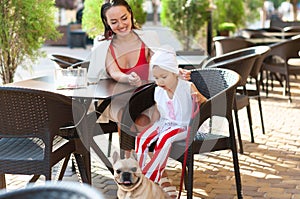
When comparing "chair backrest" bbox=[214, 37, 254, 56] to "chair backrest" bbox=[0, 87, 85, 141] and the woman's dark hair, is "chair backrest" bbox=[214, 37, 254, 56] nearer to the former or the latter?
the woman's dark hair

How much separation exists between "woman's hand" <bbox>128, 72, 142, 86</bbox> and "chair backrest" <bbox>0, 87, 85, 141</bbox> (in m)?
0.79

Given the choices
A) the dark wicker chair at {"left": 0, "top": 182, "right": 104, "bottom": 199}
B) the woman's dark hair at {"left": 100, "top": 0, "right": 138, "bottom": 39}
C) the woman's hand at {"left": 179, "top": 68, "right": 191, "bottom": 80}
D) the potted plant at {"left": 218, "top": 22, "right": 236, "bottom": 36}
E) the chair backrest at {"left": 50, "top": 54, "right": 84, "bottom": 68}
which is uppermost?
the woman's dark hair at {"left": 100, "top": 0, "right": 138, "bottom": 39}

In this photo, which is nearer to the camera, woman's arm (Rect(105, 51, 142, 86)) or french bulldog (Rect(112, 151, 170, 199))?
french bulldog (Rect(112, 151, 170, 199))

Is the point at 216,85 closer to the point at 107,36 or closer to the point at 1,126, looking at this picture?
the point at 107,36

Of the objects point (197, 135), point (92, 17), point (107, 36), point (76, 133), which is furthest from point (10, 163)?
point (92, 17)

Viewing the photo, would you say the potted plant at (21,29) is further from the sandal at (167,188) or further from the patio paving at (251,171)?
the sandal at (167,188)

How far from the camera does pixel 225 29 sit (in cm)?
1280

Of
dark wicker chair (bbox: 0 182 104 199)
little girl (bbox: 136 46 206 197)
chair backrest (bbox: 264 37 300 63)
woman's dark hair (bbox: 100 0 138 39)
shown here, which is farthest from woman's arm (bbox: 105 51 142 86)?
chair backrest (bbox: 264 37 300 63)

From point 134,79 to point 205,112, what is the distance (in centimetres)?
68

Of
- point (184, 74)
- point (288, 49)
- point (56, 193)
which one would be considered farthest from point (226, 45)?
point (56, 193)

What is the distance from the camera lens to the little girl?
3.38 m

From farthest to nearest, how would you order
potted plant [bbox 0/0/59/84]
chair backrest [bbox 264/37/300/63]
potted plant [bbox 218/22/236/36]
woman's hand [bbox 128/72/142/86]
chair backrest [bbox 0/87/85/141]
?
potted plant [bbox 218/22/236/36]
chair backrest [bbox 264/37/300/63]
potted plant [bbox 0/0/59/84]
woman's hand [bbox 128/72/142/86]
chair backrest [bbox 0/87/85/141]

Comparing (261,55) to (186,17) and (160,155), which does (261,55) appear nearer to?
(160,155)

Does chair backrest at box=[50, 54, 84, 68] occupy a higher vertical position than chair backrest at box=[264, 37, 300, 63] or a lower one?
higher
